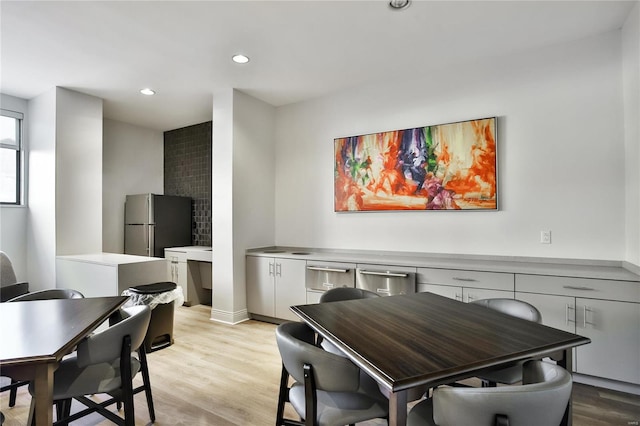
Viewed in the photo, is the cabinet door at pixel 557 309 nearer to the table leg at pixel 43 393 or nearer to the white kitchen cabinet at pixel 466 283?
the white kitchen cabinet at pixel 466 283

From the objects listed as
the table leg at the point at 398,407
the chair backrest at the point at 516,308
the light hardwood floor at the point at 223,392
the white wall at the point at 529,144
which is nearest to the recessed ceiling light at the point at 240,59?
the white wall at the point at 529,144

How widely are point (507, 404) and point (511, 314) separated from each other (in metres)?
1.08

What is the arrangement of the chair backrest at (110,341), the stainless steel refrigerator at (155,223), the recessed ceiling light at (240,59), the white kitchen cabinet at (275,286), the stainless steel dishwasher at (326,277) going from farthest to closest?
the stainless steel refrigerator at (155,223), the white kitchen cabinet at (275,286), the stainless steel dishwasher at (326,277), the recessed ceiling light at (240,59), the chair backrest at (110,341)

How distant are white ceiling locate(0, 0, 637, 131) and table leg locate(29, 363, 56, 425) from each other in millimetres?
2454

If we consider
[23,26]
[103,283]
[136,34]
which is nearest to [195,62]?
[136,34]

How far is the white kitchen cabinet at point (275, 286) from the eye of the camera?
3988mm

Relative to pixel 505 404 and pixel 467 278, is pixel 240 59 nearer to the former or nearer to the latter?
pixel 467 278

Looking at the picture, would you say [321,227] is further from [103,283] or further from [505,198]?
[103,283]

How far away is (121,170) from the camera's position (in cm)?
555

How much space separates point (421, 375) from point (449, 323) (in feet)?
2.09

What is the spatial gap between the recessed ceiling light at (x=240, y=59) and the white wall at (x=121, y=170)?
3.18 meters

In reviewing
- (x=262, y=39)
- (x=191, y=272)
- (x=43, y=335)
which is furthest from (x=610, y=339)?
(x=191, y=272)

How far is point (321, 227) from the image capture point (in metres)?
4.48

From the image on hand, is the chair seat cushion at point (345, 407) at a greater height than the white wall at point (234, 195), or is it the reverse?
the white wall at point (234, 195)
